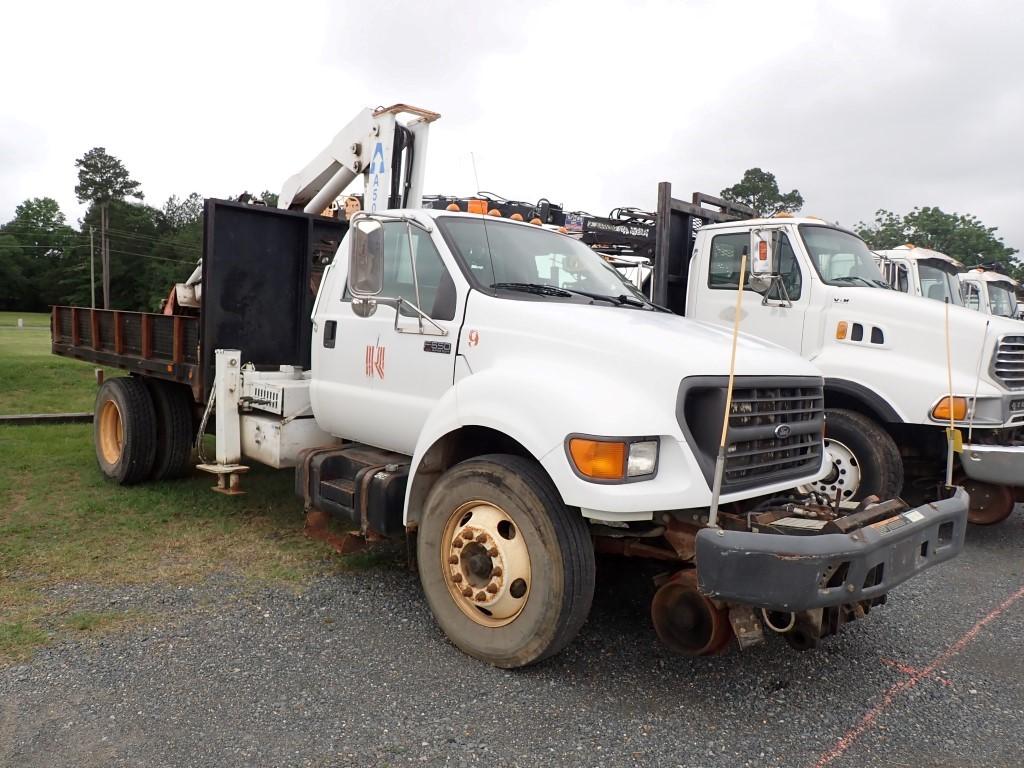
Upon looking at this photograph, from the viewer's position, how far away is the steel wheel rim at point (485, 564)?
364 cm

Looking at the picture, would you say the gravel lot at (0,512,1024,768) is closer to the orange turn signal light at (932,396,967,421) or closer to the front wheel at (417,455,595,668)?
the front wheel at (417,455,595,668)

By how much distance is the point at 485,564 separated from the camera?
378 centimetres

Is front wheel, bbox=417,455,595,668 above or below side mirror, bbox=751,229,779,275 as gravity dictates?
below

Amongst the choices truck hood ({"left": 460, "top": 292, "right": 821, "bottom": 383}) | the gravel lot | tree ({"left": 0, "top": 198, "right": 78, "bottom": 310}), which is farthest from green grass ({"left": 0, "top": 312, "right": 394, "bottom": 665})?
tree ({"left": 0, "top": 198, "right": 78, "bottom": 310})

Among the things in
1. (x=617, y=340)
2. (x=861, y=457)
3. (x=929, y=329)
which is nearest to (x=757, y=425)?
(x=617, y=340)

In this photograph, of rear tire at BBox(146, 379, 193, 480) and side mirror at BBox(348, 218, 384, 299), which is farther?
rear tire at BBox(146, 379, 193, 480)

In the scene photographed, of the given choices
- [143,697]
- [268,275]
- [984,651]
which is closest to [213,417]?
[268,275]

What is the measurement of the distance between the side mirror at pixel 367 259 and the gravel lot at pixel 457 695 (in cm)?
180

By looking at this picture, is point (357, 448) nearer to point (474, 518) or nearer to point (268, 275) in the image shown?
point (474, 518)

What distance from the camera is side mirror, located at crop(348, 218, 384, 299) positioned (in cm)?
426

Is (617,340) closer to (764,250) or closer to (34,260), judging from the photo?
(764,250)

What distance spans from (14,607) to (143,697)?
1421mm

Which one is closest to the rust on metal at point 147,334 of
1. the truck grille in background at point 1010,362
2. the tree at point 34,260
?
the truck grille in background at point 1010,362

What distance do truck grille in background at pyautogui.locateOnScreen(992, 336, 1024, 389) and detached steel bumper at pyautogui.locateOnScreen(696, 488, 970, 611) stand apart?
11.7ft
